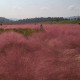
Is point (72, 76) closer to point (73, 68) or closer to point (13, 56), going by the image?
point (73, 68)

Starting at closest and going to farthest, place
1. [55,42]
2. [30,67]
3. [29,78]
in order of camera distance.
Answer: [29,78] → [30,67] → [55,42]

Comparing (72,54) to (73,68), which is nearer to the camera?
(73,68)

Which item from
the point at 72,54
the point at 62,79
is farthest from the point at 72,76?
the point at 72,54

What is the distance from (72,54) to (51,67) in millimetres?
4261

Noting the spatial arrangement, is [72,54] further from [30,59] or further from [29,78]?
[29,78]

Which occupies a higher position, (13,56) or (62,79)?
(13,56)

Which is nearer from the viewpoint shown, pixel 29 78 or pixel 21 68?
pixel 29 78

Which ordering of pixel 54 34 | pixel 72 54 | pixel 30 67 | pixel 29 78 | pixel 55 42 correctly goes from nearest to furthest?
pixel 29 78 < pixel 30 67 < pixel 72 54 < pixel 55 42 < pixel 54 34

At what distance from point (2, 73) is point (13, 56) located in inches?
51.5

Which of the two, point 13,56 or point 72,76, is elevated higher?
point 13,56

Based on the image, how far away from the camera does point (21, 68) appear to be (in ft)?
28.1

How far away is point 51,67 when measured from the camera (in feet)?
30.1

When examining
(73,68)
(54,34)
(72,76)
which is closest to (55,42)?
(54,34)

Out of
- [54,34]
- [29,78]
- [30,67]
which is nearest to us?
[29,78]
